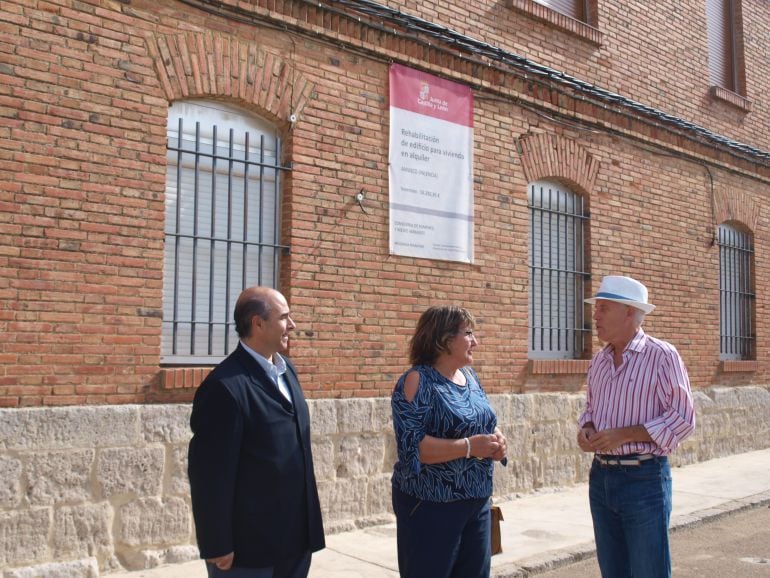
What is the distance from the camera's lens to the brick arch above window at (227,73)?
6348 mm

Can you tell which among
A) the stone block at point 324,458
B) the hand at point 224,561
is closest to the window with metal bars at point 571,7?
the stone block at point 324,458

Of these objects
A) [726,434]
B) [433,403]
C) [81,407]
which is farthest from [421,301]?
[726,434]

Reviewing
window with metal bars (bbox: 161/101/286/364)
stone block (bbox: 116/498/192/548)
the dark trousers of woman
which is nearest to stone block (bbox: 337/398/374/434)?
window with metal bars (bbox: 161/101/286/364)

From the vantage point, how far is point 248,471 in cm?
307

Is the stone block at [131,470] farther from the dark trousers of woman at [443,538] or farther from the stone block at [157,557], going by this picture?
the dark trousers of woman at [443,538]

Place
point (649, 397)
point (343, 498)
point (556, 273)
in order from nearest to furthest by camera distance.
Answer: point (649, 397) < point (343, 498) < point (556, 273)

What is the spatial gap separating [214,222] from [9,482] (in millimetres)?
2492

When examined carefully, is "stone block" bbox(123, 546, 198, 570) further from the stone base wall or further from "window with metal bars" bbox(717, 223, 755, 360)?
"window with metal bars" bbox(717, 223, 755, 360)

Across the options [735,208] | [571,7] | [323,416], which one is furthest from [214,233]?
[735,208]

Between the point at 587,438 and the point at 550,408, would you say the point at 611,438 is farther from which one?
the point at 550,408

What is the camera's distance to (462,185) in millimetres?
8320

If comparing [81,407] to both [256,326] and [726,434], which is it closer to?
[256,326]

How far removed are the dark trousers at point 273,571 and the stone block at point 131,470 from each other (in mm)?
2855

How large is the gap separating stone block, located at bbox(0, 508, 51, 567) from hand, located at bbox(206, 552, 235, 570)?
2945 millimetres
